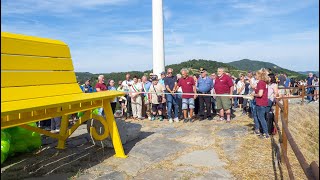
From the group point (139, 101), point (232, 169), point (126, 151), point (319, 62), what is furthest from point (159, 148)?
point (319, 62)

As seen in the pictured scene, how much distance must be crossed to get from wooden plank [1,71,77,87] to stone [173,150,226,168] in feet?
7.23

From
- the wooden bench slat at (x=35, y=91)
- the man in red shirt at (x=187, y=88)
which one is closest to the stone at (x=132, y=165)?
the wooden bench slat at (x=35, y=91)

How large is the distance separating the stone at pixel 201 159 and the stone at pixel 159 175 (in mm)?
428

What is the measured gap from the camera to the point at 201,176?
4.24 meters

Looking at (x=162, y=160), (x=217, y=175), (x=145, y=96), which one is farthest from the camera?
(x=145, y=96)

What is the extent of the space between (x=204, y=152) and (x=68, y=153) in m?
2.39

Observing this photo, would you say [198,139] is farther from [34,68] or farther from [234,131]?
[34,68]

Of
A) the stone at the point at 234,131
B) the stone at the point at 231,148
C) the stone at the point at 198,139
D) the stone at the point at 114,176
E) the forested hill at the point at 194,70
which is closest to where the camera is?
the stone at the point at 114,176

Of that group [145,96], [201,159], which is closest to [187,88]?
[145,96]

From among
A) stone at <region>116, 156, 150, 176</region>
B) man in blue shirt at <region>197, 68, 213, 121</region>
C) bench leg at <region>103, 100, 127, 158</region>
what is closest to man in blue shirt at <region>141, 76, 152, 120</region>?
man in blue shirt at <region>197, 68, 213, 121</region>

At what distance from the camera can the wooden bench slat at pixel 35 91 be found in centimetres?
368

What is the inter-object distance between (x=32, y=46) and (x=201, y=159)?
3.08 metres

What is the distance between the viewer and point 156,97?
9195mm

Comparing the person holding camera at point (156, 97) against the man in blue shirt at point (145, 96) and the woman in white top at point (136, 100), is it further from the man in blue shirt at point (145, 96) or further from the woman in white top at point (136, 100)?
the woman in white top at point (136, 100)
